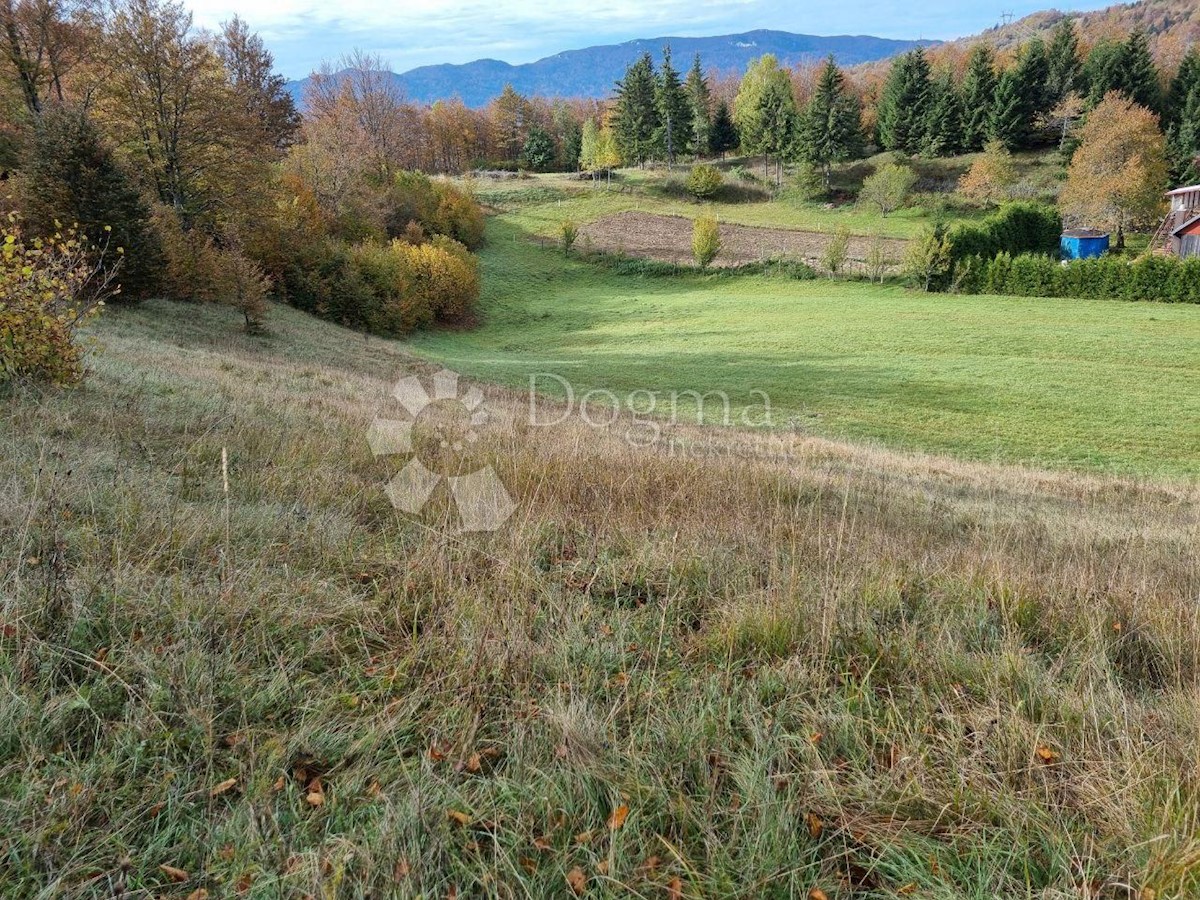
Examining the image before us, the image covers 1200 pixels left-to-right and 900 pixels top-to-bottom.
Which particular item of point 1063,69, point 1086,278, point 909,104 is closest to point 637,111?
point 909,104

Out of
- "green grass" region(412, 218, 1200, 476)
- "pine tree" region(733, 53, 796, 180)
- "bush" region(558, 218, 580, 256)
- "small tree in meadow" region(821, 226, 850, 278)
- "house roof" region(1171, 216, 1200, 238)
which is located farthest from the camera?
"pine tree" region(733, 53, 796, 180)

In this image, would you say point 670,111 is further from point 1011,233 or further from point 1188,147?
point 1188,147

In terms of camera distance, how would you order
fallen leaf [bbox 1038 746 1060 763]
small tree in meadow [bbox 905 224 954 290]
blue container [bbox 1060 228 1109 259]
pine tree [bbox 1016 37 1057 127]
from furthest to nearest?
pine tree [bbox 1016 37 1057 127]
blue container [bbox 1060 228 1109 259]
small tree in meadow [bbox 905 224 954 290]
fallen leaf [bbox 1038 746 1060 763]

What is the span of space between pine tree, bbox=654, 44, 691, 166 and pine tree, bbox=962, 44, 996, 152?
3025 centimetres

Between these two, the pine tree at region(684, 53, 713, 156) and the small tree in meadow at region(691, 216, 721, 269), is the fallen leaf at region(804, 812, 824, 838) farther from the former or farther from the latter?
the pine tree at region(684, 53, 713, 156)

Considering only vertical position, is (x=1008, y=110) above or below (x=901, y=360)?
above

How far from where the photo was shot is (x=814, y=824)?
1962 millimetres

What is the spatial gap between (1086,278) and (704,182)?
139 ft

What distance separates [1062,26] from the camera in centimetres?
7462

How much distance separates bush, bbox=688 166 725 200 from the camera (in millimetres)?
70875

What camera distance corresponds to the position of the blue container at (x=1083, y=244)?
4731cm

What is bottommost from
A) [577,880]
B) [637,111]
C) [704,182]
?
[577,880]

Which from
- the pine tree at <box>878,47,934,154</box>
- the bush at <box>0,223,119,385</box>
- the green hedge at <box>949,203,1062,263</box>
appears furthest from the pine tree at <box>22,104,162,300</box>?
the pine tree at <box>878,47,934,154</box>

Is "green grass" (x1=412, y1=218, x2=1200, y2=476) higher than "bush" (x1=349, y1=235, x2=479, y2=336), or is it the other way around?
"bush" (x1=349, y1=235, x2=479, y2=336)
